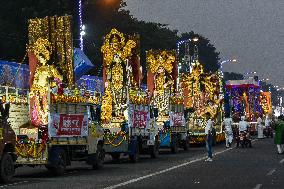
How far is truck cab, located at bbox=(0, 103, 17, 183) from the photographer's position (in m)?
18.6

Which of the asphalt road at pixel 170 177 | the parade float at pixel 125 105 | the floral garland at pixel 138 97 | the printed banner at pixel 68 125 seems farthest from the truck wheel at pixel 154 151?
the printed banner at pixel 68 125

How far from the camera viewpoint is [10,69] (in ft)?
123

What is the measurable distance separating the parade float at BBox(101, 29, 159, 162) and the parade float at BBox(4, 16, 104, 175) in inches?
95.3

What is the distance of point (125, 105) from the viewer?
29.7 m

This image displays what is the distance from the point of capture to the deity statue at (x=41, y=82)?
23.1 meters

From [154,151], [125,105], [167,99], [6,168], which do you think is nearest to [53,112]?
[6,168]

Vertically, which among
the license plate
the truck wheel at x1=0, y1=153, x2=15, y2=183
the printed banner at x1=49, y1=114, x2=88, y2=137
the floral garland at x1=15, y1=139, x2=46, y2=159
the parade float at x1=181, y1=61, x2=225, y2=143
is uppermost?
the parade float at x1=181, y1=61, x2=225, y2=143

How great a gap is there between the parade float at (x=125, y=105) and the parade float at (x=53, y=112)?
Result: 242cm

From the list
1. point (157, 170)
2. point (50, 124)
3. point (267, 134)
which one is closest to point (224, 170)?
point (157, 170)

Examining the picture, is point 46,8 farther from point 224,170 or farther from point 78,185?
point 78,185

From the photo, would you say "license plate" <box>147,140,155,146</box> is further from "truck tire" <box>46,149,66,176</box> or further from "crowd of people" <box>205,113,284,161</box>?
"truck tire" <box>46,149,66,176</box>

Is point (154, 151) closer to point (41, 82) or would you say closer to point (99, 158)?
point (99, 158)

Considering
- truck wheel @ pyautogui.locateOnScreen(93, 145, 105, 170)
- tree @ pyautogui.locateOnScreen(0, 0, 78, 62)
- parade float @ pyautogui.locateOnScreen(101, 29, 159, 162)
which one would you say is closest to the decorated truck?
truck wheel @ pyautogui.locateOnScreen(93, 145, 105, 170)

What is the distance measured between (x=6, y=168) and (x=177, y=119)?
1942cm
